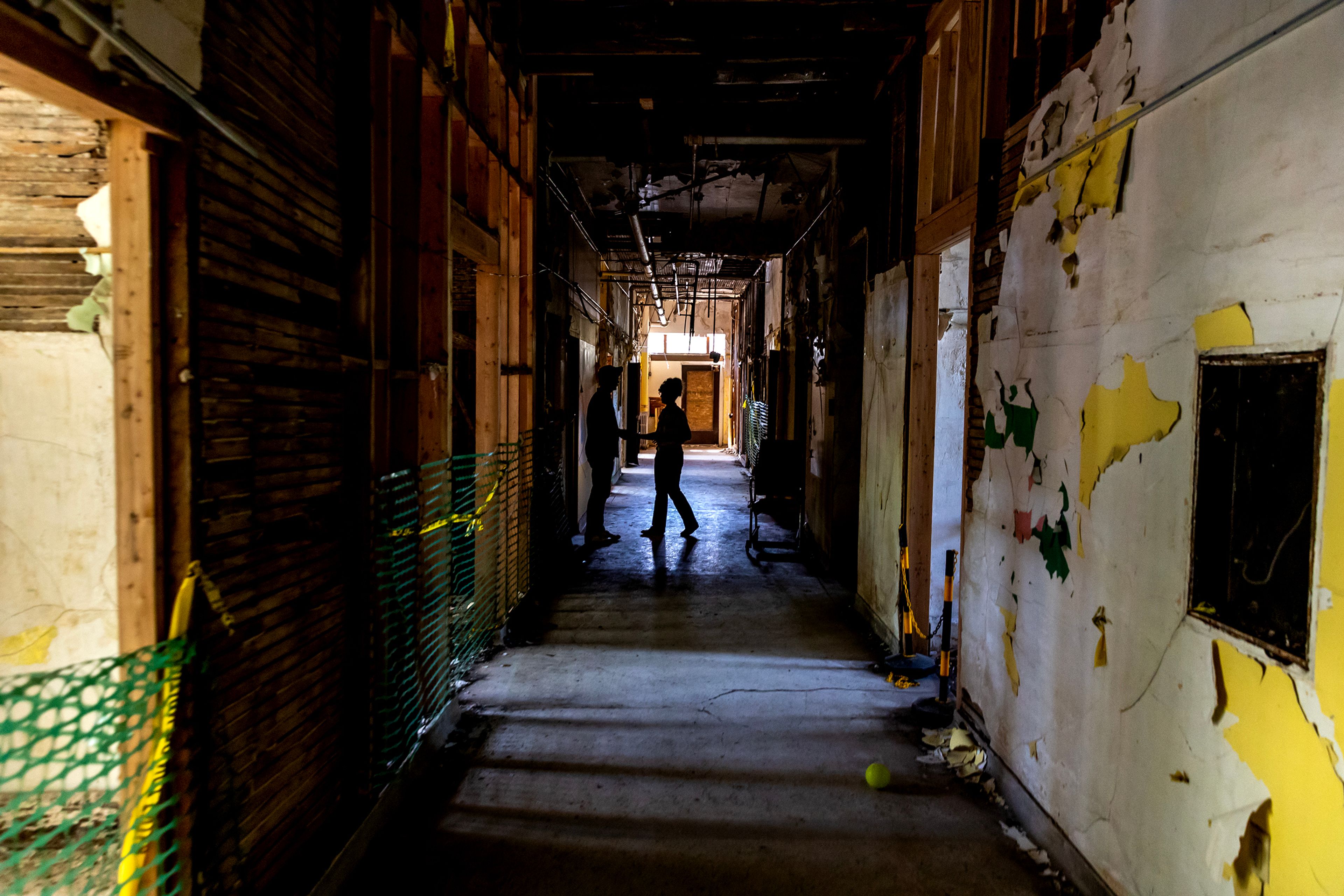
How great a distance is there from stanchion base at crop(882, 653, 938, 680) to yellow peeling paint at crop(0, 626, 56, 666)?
14.1ft

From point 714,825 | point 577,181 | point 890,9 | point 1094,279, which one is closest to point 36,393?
point 714,825

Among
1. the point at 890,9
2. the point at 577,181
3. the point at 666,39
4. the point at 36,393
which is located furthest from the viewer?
the point at 577,181

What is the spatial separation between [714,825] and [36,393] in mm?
3009

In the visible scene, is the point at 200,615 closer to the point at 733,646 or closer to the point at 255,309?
the point at 255,309

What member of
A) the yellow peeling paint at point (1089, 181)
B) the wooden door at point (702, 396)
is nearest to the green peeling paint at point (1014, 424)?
the yellow peeling paint at point (1089, 181)

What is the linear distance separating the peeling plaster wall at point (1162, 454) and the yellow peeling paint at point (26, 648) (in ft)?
12.1

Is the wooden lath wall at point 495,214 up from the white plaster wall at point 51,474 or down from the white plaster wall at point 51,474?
up

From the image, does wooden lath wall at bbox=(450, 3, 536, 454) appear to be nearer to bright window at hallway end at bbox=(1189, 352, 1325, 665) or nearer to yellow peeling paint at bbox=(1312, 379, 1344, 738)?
bright window at hallway end at bbox=(1189, 352, 1325, 665)

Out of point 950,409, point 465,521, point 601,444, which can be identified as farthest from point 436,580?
point 601,444

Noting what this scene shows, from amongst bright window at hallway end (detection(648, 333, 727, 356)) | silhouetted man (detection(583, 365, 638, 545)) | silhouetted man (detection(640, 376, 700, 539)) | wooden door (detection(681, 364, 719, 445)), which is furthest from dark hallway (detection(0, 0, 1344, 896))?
bright window at hallway end (detection(648, 333, 727, 356))

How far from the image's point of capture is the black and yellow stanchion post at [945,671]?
13.0 ft

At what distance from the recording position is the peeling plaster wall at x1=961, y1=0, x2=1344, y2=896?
1.67 m

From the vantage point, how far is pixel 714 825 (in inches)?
120

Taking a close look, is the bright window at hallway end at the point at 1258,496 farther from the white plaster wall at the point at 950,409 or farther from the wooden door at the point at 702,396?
the wooden door at the point at 702,396
